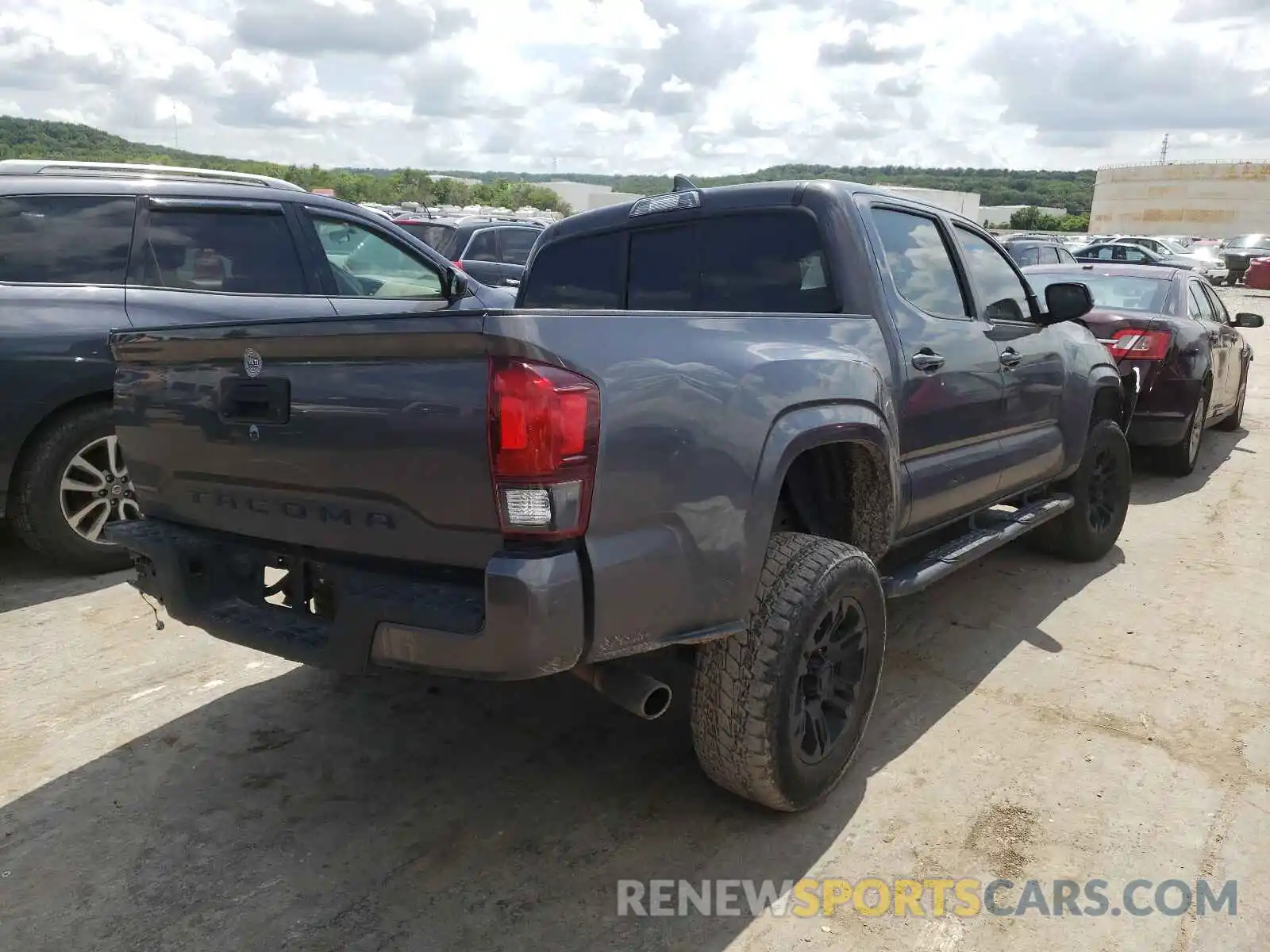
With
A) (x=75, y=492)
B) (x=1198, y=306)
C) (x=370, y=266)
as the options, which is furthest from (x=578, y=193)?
(x=75, y=492)

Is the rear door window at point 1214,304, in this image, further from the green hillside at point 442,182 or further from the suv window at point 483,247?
the green hillside at point 442,182

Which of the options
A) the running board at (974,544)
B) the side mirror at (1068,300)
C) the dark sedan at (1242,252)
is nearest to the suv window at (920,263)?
the side mirror at (1068,300)

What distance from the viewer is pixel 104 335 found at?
4734mm

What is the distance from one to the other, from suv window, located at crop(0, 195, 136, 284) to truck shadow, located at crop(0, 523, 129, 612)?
1.46 m

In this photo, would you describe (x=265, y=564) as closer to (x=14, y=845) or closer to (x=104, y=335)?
(x=14, y=845)

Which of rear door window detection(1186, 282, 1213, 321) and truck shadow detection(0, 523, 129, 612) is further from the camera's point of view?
rear door window detection(1186, 282, 1213, 321)

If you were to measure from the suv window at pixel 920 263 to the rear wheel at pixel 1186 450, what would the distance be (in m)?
4.07

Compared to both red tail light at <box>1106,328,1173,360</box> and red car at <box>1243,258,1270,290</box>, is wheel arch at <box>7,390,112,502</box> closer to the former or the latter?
red tail light at <box>1106,328,1173,360</box>

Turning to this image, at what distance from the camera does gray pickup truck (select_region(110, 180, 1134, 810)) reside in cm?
225

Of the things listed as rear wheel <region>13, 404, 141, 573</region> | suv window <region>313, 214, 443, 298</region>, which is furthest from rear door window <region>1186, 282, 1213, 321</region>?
rear wheel <region>13, 404, 141, 573</region>

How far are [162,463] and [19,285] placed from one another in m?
2.37

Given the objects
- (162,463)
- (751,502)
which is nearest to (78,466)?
(162,463)

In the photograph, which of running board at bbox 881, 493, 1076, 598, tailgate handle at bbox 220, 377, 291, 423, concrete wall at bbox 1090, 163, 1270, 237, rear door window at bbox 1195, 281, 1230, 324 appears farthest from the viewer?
concrete wall at bbox 1090, 163, 1270, 237

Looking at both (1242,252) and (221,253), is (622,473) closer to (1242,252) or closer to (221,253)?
(221,253)
